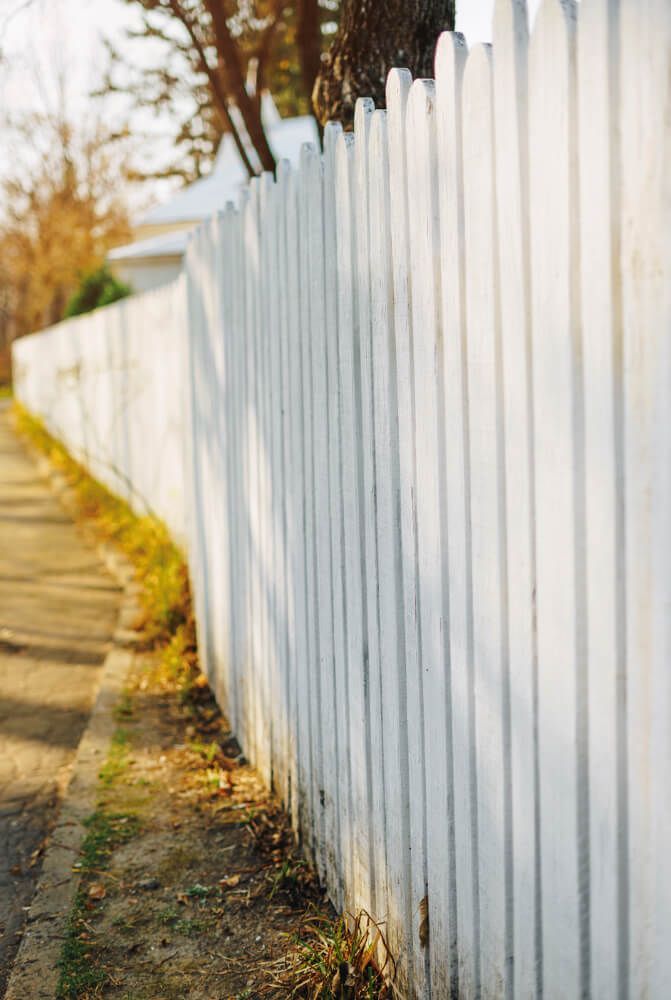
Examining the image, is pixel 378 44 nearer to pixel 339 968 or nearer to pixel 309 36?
pixel 309 36

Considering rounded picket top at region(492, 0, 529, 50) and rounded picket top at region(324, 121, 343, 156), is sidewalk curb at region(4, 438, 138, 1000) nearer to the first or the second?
rounded picket top at region(324, 121, 343, 156)

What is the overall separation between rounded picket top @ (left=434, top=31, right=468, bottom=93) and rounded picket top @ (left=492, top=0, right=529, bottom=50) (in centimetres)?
21

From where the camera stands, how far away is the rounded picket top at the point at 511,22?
1.97 metres

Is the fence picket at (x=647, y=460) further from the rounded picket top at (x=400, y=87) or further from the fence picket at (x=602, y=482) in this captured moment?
the rounded picket top at (x=400, y=87)

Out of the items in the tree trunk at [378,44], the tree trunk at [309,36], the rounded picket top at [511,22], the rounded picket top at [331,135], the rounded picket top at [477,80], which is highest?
the tree trunk at [309,36]

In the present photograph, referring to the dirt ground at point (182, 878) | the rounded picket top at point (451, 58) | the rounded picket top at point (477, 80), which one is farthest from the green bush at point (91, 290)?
the rounded picket top at point (477, 80)

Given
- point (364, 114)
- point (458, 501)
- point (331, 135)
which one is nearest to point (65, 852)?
point (458, 501)

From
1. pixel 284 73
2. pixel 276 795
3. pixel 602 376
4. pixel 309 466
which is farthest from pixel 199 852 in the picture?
pixel 284 73

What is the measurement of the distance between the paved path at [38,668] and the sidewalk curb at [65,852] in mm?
70

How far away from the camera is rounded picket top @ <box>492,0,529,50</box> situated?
1968mm

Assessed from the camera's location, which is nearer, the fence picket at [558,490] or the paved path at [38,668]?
the fence picket at [558,490]

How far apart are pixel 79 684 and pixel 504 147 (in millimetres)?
5001

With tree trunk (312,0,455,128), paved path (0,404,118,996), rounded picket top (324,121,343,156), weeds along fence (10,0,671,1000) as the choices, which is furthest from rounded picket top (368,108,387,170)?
paved path (0,404,118,996)

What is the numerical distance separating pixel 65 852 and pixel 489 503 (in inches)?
106
